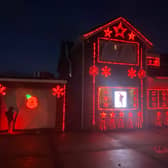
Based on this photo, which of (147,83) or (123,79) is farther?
(147,83)

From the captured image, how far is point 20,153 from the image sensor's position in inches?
253

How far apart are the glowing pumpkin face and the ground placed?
2.65 meters

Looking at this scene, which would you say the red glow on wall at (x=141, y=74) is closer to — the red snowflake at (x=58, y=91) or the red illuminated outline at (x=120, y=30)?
the red illuminated outline at (x=120, y=30)

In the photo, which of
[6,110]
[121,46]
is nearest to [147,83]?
[121,46]

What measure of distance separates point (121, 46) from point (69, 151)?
308 inches

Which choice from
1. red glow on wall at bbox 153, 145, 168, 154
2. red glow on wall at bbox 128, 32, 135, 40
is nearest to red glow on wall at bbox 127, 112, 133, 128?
red glow on wall at bbox 153, 145, 168, 154

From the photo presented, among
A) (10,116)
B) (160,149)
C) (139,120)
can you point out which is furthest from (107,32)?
(10,116)

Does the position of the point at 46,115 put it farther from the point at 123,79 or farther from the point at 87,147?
the point at 123,79

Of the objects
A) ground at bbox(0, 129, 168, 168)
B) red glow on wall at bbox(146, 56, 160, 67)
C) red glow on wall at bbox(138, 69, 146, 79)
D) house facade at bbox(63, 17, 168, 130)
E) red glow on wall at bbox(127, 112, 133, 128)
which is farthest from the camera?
red glow on wall at bbox(146, 56, 160, 67)

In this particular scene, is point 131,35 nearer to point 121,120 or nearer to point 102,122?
point 121,120

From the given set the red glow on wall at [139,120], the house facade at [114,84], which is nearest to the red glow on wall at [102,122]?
the house facade at [114,84]

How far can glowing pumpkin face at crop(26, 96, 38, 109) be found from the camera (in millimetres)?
10906

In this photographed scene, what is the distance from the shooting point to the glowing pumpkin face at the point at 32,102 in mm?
10906

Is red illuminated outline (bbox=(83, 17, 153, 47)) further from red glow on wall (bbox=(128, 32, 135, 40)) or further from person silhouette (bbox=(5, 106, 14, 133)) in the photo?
person silhouette (bbox=(5, 106, 14, 133))
